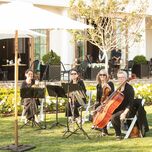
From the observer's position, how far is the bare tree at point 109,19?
20672 mm

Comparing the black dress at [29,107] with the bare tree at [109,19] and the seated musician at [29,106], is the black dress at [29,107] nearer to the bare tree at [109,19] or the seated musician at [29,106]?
the seated musician at [29,106]

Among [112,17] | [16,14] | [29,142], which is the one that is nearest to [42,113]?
[29,142]

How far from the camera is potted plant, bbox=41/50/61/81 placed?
70.4 ft

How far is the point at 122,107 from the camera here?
9.57 meters

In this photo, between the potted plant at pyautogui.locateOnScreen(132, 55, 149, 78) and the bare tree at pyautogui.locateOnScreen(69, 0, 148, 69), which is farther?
the potted plant at pyautogui.locateOnScreen(132, 55, 149, 78)

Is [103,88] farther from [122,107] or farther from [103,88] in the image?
[122,107]

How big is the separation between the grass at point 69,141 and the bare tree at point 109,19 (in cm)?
1043

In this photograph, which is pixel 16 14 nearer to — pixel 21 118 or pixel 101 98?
pixel 101 98

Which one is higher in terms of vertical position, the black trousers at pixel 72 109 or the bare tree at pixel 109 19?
the bare tree at pixel 109 19

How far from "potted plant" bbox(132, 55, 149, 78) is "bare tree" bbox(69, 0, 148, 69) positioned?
9.04 feet

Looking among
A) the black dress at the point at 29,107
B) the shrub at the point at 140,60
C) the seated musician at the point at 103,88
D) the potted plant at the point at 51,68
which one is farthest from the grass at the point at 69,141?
the shrub at the point at 140,60

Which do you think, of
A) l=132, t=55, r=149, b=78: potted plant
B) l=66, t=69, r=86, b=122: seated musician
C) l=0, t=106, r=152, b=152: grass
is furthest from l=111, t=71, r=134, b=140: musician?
l=132, t=55, r=149, b=78: potted plant

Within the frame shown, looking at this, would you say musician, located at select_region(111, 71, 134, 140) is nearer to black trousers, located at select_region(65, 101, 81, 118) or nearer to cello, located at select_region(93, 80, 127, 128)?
cello, located at select_region(93, 80, 127, 128)

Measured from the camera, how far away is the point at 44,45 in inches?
965
